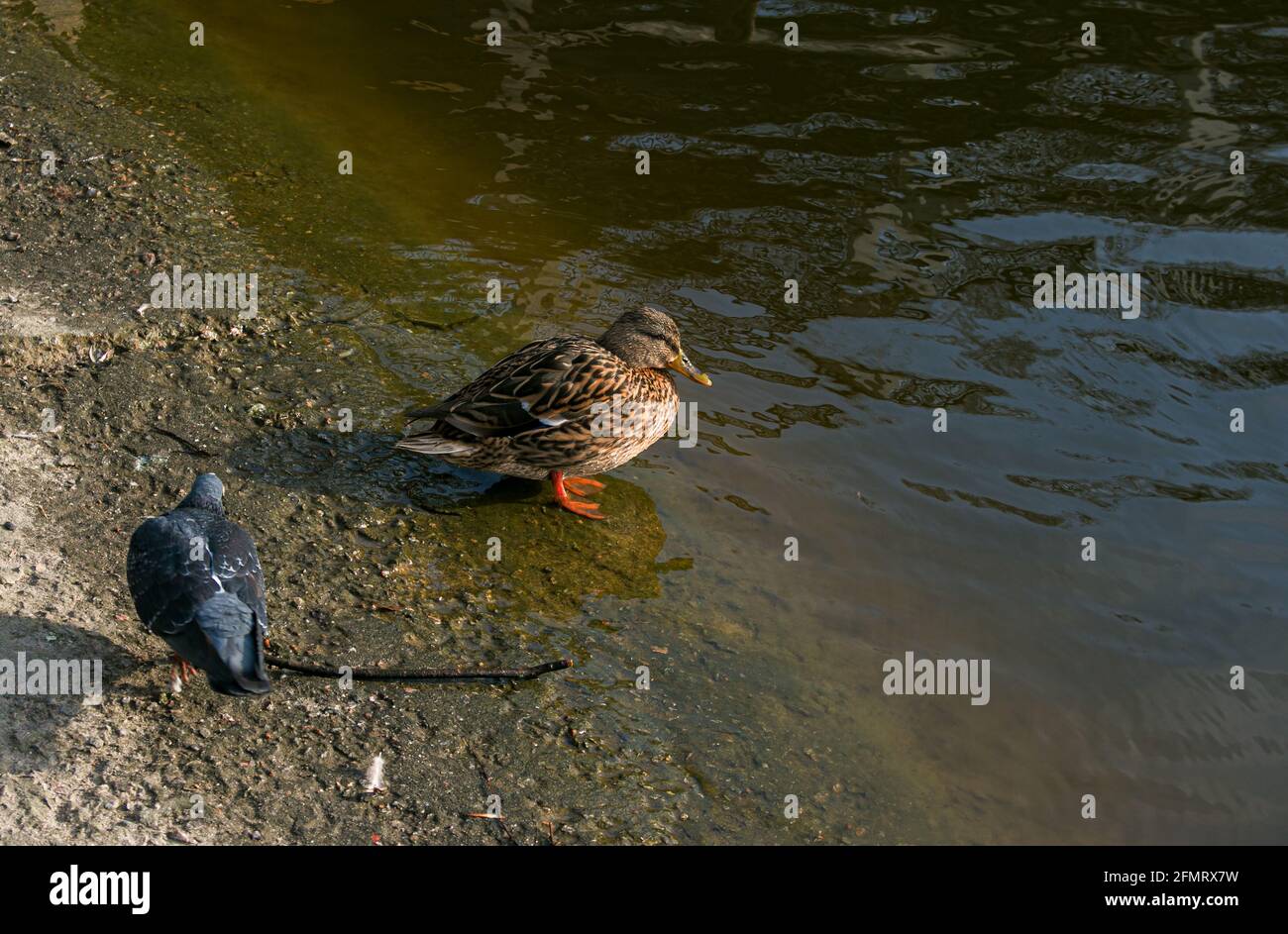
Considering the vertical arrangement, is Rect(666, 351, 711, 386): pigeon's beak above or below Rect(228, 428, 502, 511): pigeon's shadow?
above

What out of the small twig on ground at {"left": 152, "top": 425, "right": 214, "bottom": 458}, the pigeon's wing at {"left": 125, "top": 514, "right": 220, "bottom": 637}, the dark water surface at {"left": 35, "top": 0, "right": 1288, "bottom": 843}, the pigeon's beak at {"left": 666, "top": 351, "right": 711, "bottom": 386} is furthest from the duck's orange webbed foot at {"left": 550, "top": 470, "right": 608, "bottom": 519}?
the pigeon's wing at {"left": 125, "top": 514, "right": 220, "bottom": 637}

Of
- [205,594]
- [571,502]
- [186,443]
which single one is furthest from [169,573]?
[571,502]

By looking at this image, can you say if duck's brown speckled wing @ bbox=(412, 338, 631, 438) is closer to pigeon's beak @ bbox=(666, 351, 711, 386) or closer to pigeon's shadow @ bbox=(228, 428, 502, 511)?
pigeon's shadow @ bbox=(228, 428, 502, 511)

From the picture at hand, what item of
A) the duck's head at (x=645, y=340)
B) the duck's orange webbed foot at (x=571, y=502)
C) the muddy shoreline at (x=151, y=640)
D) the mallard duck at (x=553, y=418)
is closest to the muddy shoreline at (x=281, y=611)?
the muddy shoreline at (x=151, y=640)

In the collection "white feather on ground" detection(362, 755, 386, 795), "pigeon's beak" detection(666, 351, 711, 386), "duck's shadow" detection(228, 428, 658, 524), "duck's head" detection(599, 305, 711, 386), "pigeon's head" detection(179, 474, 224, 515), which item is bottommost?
"white feather on ground" detection(362, 755, 386, 795)

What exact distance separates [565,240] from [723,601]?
394cm

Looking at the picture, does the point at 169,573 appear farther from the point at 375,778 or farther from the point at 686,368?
the point at 686,368

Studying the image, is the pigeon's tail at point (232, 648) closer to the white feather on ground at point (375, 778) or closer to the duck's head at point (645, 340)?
the white feather on ground at point (375, 778)

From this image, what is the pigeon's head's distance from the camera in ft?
17.1

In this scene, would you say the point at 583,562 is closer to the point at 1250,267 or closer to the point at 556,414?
the point at 556,414

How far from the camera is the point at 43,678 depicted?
4.66 meters

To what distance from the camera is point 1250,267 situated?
8852 mm

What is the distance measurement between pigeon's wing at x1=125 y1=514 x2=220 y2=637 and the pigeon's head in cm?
31

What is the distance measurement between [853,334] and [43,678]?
5.31 m
